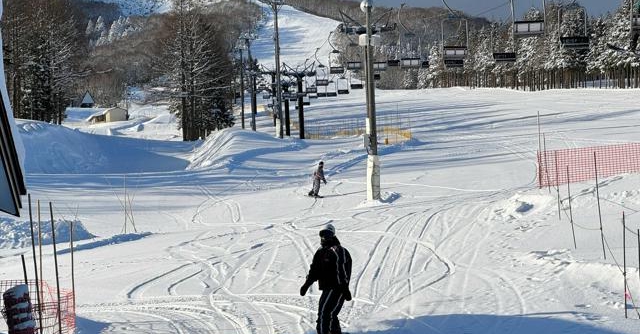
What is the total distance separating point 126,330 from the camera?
950 cm

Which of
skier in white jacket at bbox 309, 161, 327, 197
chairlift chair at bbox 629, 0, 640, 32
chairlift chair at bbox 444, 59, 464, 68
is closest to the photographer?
chairlift chair at bbox 629, 0, 640, 32

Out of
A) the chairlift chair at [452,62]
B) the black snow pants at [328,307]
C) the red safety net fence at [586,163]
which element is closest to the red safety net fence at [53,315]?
the black snow pants at [328,307]

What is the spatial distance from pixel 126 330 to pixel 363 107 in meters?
87.7

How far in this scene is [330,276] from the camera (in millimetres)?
8023

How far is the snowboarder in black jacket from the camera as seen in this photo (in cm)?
799

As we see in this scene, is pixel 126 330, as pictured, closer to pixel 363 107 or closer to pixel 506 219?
pixel 506 219

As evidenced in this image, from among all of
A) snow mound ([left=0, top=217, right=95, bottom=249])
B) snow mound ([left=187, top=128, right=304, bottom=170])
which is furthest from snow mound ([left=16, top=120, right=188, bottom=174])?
snow mound ([left=0, top=217, right=95, bottom=249])

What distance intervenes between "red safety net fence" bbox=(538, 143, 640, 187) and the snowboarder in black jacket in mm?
13735

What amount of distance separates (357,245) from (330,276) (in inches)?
277

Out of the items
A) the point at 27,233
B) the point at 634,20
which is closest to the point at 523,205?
the point at 634,20

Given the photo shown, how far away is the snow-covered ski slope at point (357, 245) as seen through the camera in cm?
951

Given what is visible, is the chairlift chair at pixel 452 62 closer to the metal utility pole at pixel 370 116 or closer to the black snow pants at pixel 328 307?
the metal utility pole at pixel 370 116

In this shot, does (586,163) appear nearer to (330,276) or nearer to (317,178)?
(317,178)

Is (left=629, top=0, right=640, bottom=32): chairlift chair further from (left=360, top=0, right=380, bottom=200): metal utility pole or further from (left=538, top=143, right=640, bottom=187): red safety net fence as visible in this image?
(left=360, top=0, right=380, bottom=200): metal utility pole
